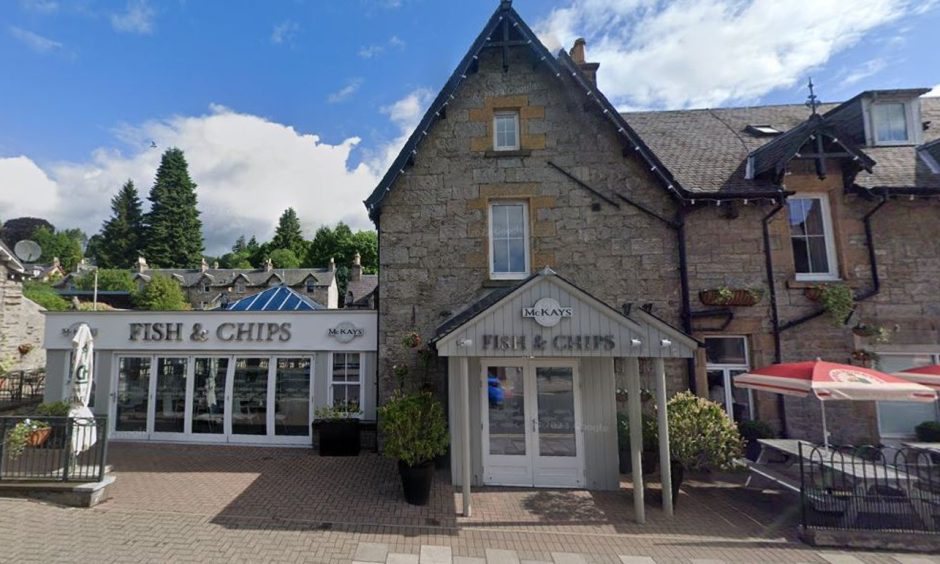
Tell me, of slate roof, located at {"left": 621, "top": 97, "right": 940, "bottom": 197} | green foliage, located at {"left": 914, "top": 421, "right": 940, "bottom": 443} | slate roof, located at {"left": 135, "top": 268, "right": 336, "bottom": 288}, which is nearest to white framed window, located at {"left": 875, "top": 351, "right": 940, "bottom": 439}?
green foliage, located at {"left": 914, "top": 421, "right": 940, "bottom": 443}

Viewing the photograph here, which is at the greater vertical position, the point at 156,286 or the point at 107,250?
the point at 107,250

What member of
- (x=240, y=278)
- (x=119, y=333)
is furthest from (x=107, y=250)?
(x=119, y=333)

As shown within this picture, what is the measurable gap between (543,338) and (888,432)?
884 cm

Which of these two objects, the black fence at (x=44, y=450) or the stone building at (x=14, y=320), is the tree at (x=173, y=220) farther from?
the black fence at (x=44, y=450)

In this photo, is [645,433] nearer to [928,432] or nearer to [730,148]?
[928,432]

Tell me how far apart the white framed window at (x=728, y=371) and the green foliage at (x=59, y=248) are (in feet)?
327

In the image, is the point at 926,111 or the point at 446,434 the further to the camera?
the point at 926,111

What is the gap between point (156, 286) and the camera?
37.8 meters

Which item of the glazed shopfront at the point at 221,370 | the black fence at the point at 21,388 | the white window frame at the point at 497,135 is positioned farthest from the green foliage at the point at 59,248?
the white window frame at the point at 497,135

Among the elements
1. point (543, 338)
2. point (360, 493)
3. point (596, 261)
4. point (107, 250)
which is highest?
point (107, 250)

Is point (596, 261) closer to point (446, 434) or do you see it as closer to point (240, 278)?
point (446, 434)

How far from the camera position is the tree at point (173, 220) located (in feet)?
208

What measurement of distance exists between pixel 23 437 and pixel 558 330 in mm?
9455

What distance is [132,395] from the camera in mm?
11180
